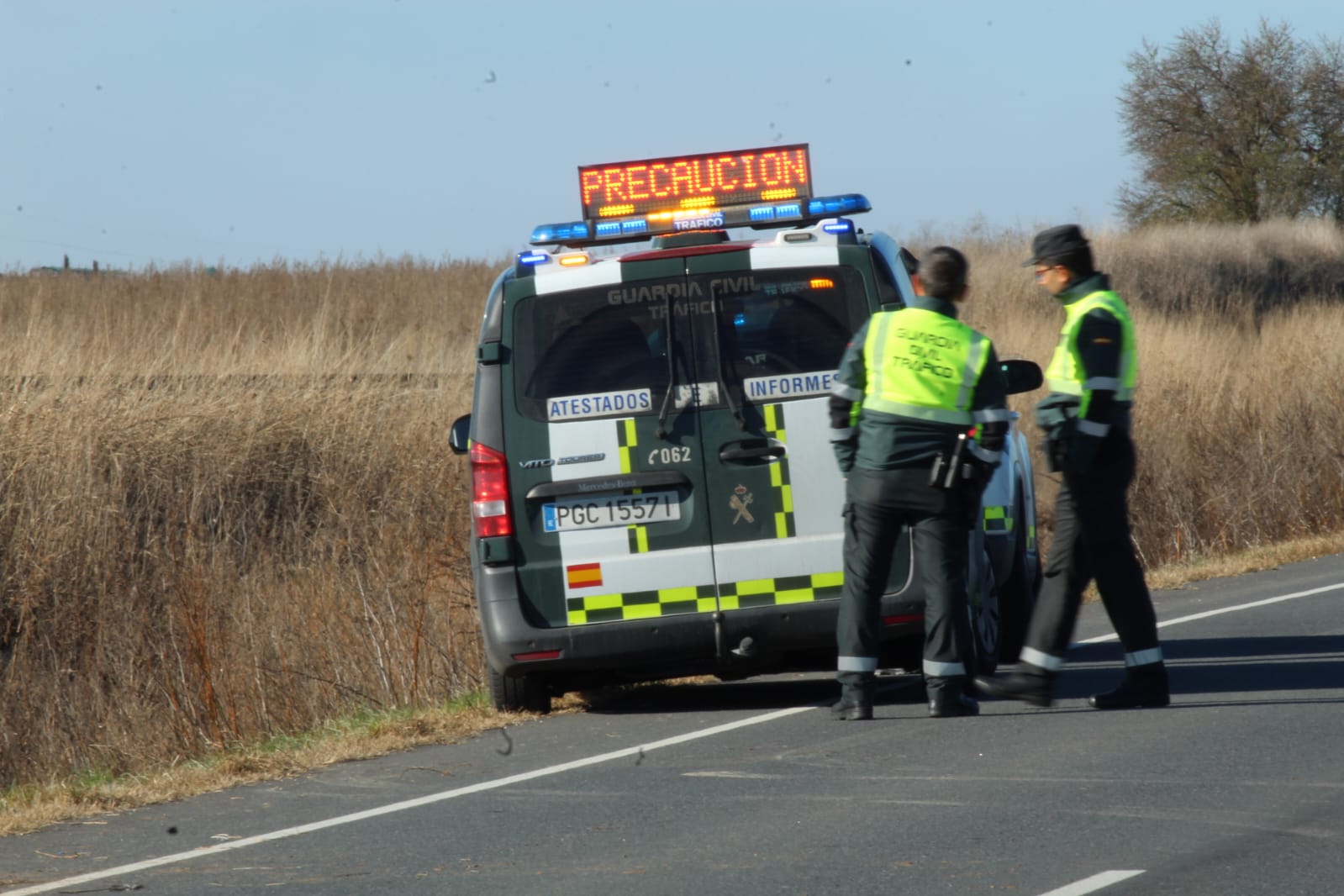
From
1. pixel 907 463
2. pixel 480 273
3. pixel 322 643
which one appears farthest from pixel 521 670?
pixel 480 273

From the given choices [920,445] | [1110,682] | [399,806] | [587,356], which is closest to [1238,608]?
[1110,682]

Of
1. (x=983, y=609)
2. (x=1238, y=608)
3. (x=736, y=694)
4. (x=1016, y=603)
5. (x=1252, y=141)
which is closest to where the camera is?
(x=983, y=609)

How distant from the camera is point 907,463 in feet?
22.7

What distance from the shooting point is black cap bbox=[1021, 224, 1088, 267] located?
7.01 meters

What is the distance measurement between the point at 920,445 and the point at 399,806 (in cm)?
255

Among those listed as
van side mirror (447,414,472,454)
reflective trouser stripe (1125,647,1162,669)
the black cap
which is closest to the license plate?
van side mirror (447,414,472,454)

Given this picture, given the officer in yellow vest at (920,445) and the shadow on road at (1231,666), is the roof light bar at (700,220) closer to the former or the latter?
the officer in yellow vest at (920,445)

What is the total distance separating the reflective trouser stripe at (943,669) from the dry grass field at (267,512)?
309 centimetres

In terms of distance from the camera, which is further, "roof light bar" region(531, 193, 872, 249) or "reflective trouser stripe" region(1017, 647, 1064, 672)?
"roof light bar" region(531, 193, 872, 249)

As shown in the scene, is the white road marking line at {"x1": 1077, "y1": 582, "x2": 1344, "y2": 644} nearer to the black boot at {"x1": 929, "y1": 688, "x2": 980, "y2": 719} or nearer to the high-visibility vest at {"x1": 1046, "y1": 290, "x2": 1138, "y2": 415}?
the black boot at {"x1": 929, "y1": 688, "x2": 980, "y2": 719}

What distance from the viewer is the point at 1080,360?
6.81 m

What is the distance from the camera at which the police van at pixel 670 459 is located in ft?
24.5

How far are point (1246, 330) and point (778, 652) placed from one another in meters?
23.7

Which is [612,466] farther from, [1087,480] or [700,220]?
[1087,480]
